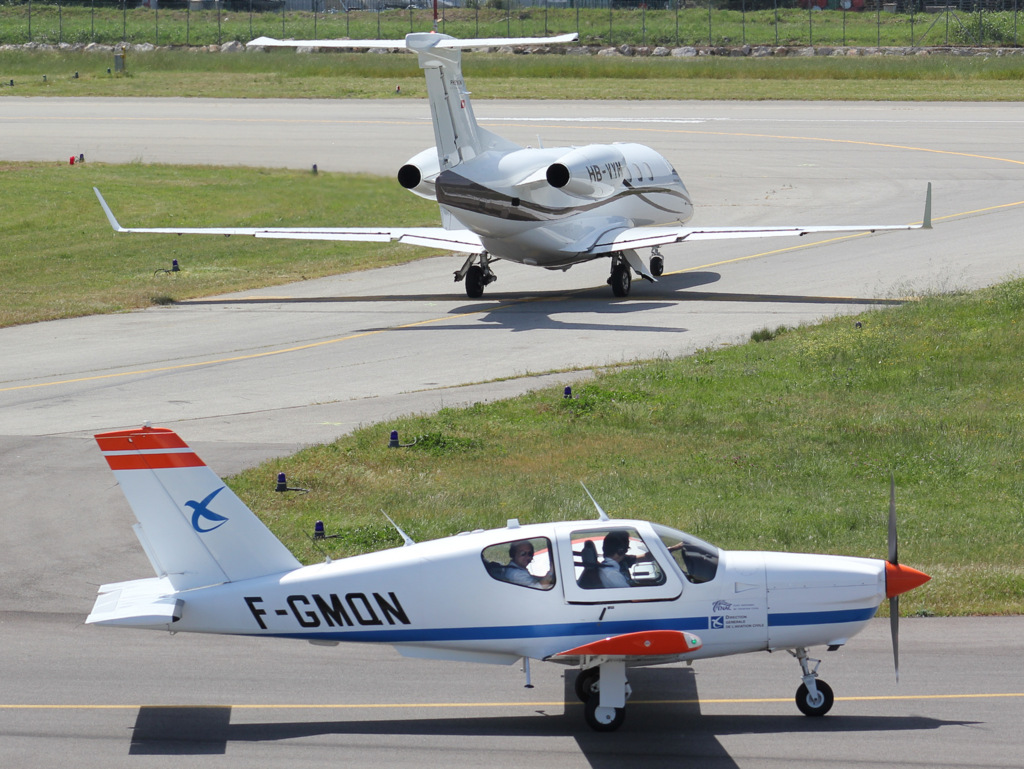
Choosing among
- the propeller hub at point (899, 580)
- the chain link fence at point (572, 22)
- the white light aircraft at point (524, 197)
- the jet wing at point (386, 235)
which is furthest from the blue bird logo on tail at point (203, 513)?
the chain link fence at point (572, 22)

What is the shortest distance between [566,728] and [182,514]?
175 inches

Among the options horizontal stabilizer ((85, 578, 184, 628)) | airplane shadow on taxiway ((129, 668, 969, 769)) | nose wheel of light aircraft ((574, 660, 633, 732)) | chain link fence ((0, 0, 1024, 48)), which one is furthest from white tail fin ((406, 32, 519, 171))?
chain link fence ((0, 0, 1024, 48))

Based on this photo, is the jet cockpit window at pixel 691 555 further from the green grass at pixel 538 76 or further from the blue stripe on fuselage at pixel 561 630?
the green grass at pixel 538 76

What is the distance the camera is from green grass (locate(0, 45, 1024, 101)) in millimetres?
79125

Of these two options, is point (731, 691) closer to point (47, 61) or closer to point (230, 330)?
point (230, 330)

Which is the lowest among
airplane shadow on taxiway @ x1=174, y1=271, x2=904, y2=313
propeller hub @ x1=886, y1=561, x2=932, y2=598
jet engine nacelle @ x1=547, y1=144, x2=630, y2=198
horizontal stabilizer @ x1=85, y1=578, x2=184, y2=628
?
airplane shadow on taxiway @ x1=174, y1=271, x2=904, y2=313

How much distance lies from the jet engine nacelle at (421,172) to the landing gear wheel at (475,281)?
147 inches

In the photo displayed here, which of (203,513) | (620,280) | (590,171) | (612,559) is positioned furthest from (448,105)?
(612,559)

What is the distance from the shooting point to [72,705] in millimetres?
13578

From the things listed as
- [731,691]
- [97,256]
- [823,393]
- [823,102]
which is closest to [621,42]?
[823,102]

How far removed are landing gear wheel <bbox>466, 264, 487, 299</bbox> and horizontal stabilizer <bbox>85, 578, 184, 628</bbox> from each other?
2396cm

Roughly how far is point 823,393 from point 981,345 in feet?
16.8

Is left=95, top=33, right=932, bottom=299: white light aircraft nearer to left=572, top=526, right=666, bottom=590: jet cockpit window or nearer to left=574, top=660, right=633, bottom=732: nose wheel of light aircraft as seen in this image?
left=572, top=526, right=666, bottom=590: jet cockpit window

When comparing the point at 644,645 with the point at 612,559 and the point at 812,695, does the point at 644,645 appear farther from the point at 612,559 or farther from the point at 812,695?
the point at 812,695
